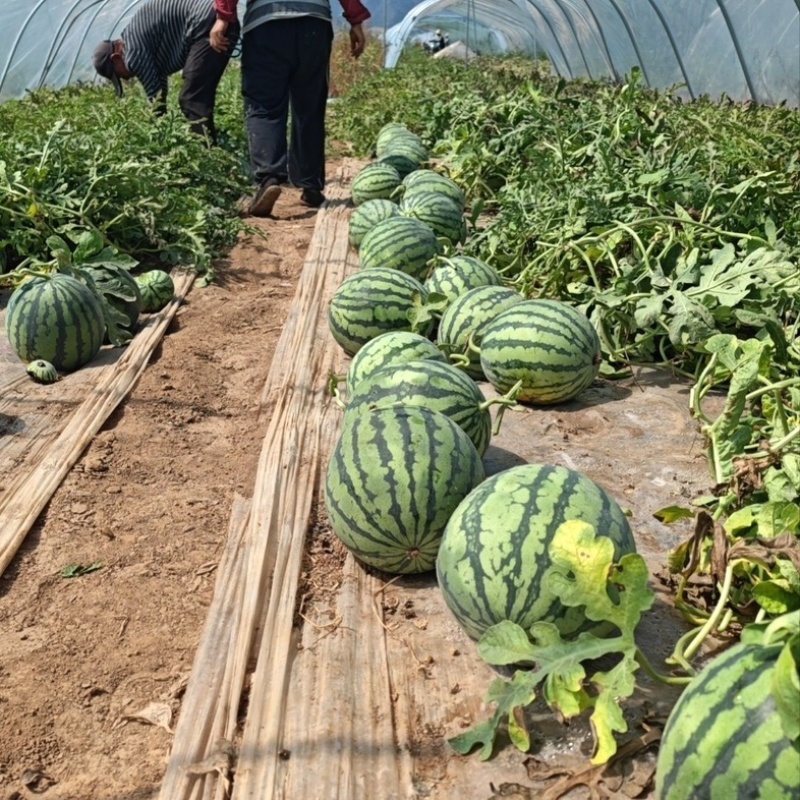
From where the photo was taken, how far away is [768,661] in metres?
1.43

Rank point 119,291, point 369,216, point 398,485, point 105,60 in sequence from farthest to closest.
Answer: point 105,60 → point 369,216 → point 119,291 → point 398,485

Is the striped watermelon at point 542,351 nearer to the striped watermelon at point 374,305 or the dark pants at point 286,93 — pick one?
the striped watermelon at point 374,305

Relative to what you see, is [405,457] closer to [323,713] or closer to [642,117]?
[323,713]

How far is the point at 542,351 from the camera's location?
3166mm

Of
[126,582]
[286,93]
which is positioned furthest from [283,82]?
[126,582]

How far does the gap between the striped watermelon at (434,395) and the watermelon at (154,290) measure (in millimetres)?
2262

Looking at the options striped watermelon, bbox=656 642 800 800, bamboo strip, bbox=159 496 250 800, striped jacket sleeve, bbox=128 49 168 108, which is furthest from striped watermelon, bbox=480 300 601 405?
striped jacket sleeve, bbox=128 49 168 108

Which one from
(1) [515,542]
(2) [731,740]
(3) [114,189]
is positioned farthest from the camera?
(3) [114,189]

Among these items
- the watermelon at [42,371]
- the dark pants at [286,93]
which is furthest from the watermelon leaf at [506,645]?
the dark pants at [286,93]

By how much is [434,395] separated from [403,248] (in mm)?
2005

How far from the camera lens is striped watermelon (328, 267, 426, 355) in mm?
3660

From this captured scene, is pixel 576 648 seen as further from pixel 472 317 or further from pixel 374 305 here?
pixel 374 305

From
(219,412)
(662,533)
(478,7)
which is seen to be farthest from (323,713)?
(478,7)

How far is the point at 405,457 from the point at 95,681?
89 cm
